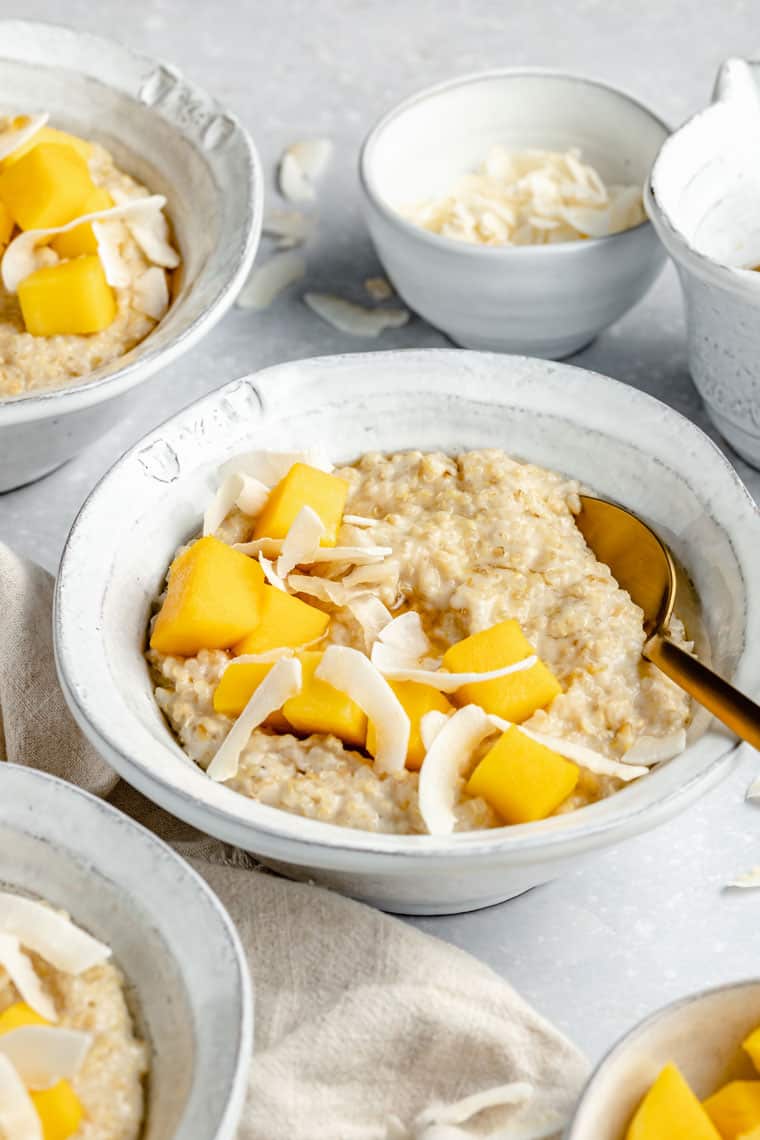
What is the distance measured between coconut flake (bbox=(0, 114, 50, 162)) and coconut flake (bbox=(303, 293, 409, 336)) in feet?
1.56

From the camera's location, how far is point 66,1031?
3.71 feet

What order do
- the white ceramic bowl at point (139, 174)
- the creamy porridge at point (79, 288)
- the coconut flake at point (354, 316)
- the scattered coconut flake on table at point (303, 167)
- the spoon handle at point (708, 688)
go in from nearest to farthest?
the spoon handle at point (708, 688) < the white ceramic bowl at point (139, 174) < the creamy porridge at point (79, 288) < the coconut flake at point (354, 316) < the scattered coconut flake on table at point (303, 167)

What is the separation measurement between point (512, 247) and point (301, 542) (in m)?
0.64

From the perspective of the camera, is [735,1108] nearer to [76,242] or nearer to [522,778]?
[522,778]

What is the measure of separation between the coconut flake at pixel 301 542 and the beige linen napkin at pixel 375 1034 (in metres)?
0.31

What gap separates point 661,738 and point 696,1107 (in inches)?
14.5

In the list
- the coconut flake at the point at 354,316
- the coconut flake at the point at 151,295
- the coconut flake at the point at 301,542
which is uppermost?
the coconut flake at the point at 301,542

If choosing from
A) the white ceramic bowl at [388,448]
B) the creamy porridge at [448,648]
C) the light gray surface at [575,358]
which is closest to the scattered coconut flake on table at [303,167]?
the light gray surface at [575,358]

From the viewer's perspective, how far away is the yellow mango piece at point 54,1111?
1.12 meters

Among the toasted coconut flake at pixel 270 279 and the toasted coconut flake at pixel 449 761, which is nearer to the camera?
the toasted coconut flake at pixel 449 761

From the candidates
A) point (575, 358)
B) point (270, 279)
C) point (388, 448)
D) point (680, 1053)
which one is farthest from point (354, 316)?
point (680, 1053)

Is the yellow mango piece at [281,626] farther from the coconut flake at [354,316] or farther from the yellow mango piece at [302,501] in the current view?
the coconut flake at [354,316]

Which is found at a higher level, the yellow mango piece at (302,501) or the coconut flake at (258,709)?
the yellow mango piece at (302,501)

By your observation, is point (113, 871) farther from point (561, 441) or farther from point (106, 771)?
point (561, 441)
